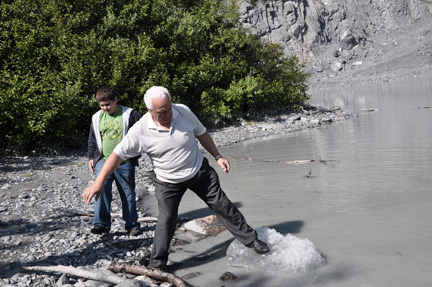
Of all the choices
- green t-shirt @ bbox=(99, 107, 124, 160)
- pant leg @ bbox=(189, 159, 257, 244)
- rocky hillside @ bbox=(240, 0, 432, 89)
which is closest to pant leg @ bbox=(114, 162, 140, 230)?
green t-shirt @ bbox=(99, 107, 124, 160)

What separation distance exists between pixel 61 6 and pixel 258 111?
12.0m

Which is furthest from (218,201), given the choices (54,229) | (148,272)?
(54,229)

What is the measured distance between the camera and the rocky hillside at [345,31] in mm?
85125

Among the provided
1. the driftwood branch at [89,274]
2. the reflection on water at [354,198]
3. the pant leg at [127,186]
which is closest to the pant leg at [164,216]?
the driftwood branch at [89,274]

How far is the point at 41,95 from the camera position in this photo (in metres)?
14.9

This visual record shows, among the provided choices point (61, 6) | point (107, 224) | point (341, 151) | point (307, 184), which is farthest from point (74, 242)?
point (61, 6)

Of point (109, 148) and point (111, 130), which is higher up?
point (111, 130)

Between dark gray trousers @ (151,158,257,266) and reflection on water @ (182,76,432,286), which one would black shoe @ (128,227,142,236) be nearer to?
dark gray trousers @ (151,158,257,266)

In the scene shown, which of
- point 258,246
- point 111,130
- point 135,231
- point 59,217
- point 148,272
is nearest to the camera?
point 148,272

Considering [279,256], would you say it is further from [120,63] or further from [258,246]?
[120,63]

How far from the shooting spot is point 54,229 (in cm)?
645

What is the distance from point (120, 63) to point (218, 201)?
13.7 m

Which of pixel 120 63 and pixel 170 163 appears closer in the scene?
pixel 170 163

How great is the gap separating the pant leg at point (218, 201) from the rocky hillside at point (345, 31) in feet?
254
